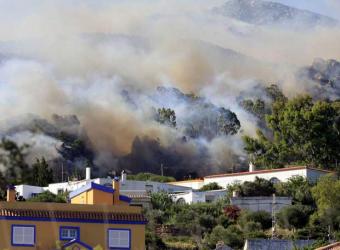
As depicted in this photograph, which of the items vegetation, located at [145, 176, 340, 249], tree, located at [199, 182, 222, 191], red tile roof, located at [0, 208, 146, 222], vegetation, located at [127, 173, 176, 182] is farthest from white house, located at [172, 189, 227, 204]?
red tile roof, located at [0, 208, 146, 222]

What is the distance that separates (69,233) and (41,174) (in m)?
26.1

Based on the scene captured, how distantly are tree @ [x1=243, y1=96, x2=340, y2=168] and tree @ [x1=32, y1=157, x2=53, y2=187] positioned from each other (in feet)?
38.4

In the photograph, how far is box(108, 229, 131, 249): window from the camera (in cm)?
3700

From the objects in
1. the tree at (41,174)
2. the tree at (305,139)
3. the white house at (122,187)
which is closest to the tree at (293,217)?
the white house at (122,187)

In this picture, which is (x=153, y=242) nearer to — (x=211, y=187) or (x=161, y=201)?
(x=161, y=201)

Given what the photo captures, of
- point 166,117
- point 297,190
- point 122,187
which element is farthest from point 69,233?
point 166,117

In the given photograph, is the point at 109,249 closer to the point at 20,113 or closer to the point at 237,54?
the point at 20,113

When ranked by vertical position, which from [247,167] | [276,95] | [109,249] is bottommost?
[109,249]

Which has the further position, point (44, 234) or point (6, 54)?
point (6, 54)

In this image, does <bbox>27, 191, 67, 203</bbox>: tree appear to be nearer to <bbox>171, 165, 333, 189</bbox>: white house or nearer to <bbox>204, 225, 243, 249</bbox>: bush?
<bbox>204, 225, 243, 249</bbox>: bush

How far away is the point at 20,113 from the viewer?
248ft

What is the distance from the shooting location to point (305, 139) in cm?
6762

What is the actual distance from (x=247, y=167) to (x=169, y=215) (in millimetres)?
17088

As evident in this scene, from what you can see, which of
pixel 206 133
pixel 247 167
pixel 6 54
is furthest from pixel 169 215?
pixel 6 54
